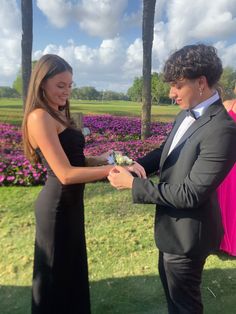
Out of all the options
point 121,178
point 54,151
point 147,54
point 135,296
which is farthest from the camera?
point 147,54

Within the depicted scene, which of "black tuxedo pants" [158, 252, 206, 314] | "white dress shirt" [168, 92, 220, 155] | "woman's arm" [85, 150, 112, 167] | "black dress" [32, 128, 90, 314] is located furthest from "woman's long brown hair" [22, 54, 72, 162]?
"black tuxedo pants" [158, 252, 206, 314]

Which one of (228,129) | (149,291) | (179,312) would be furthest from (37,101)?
(149,291)

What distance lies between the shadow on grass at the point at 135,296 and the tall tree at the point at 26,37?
7.32 meters

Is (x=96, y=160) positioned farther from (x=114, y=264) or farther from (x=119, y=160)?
(x=114, y=264)

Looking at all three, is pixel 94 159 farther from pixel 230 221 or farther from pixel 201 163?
pixel 230 221

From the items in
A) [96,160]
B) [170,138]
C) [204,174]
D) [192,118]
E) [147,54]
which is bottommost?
[96,160]

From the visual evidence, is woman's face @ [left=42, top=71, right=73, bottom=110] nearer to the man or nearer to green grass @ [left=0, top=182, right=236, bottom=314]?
the man

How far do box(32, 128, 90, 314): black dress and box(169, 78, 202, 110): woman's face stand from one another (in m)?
0.85

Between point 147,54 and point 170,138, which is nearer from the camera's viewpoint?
point 170,138

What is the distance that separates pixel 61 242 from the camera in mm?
2650

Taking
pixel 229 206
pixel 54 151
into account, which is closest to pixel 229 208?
pixel 229 206

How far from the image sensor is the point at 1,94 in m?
71.8

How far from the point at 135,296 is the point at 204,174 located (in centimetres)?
216

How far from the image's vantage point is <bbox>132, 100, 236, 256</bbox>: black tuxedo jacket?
6.24 feet
